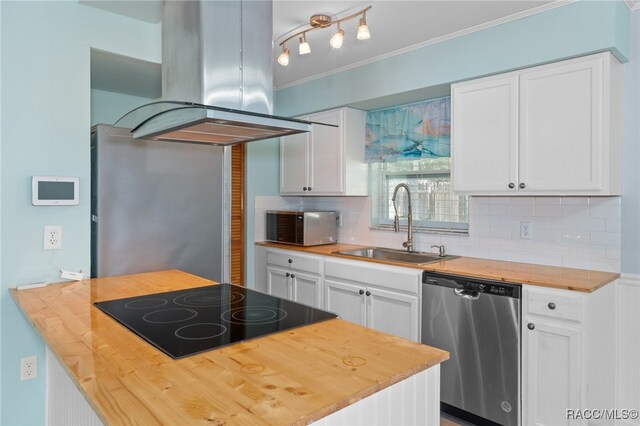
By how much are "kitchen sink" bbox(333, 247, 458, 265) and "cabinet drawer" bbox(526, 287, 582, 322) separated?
80 centimetres

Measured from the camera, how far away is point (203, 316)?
1.61 m

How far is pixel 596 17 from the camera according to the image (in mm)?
2205

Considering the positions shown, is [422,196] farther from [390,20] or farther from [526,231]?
[390,20]

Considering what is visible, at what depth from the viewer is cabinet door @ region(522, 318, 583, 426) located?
2066 mm

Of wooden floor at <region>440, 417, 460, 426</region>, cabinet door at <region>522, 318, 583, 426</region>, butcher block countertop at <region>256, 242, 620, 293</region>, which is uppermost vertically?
butcher block countertop at <region>256, 242, 620, 293</region>

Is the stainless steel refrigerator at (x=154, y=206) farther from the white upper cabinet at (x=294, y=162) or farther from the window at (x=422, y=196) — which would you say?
the window at (x=422, y=196)

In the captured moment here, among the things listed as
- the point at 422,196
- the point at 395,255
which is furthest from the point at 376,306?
the point at 422,196

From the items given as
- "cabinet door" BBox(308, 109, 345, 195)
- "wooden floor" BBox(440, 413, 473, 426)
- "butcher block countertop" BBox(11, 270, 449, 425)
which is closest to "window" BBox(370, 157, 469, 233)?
"cabinet door" BBox(308, 109, 345, 195)

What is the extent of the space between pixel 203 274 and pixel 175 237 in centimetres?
33

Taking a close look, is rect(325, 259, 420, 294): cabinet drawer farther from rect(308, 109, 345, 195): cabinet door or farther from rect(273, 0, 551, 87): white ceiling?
rect(273, 0, 551, 87): white ceiling

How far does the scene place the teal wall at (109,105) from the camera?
334 centimetres

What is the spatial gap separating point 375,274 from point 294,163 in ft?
5.30

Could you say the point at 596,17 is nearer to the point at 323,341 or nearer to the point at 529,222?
the point at 529,222

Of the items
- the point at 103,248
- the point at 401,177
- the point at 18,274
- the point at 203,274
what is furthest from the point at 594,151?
the point at 18,274
